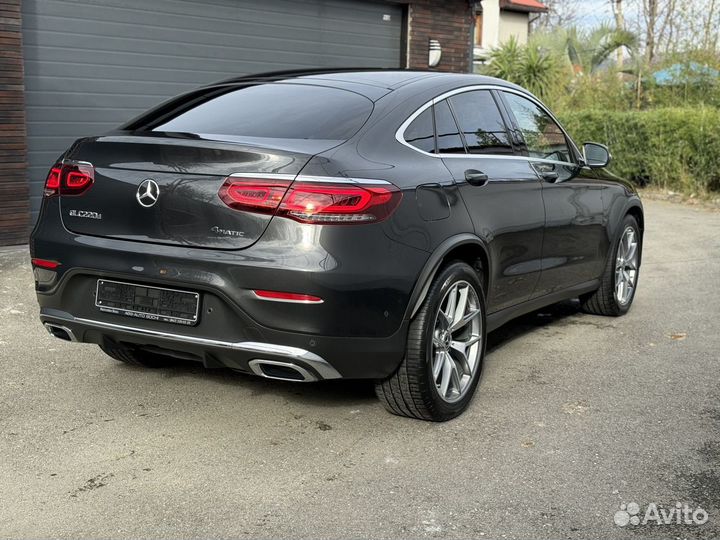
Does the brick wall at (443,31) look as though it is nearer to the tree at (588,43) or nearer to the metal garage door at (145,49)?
the metal garage door at (145,49)

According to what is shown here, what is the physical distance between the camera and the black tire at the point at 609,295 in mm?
6715

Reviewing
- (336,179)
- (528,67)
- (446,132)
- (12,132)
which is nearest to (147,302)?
(336,179)

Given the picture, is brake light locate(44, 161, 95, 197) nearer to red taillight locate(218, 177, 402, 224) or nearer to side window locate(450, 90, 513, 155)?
red taillight locate(218, 177, 402, 224)

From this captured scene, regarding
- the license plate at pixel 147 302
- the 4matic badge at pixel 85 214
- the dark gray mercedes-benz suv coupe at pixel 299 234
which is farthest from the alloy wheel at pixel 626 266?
the 4matic badge at pixel 85 214

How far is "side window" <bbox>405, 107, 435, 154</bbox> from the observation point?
455 centimetres

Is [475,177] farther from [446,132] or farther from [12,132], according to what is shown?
[12,132]

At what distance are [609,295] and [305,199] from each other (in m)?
3.55

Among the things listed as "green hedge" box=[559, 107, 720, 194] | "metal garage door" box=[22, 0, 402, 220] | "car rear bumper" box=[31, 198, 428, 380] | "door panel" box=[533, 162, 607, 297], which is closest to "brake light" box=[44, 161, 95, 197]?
"car rear bumper" box=[31, 198, 428, 380]

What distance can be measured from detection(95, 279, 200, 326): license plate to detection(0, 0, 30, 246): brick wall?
5.48 metres

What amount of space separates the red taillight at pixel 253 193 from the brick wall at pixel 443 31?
9345 mm

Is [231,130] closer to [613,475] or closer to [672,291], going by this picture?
[613,475]

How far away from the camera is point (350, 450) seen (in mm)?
4176

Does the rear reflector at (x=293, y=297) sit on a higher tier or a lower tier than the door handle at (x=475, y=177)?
lower

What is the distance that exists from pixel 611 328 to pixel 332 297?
133 inches
